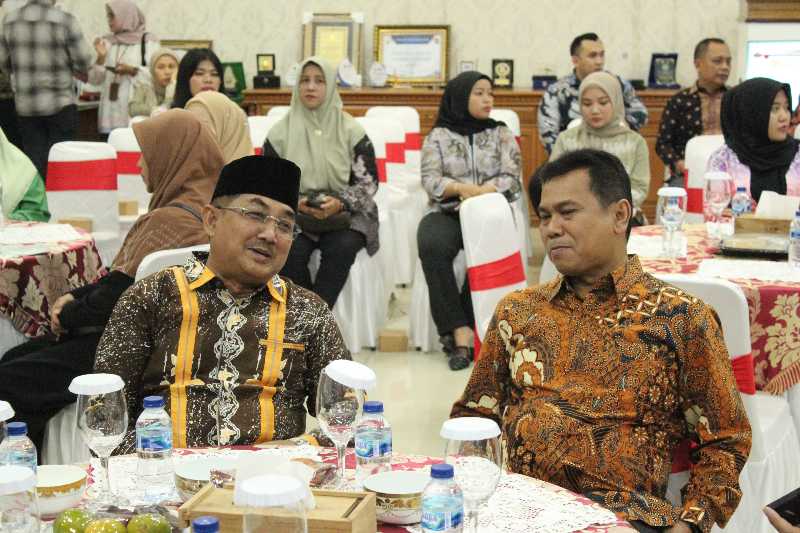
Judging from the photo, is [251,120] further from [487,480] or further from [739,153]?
[487,480]

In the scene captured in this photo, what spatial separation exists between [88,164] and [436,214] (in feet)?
5.69

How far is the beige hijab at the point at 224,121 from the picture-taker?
4.93m

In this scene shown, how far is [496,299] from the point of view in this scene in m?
3.81

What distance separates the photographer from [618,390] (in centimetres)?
219

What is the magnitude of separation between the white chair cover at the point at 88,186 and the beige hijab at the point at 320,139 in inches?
32.7

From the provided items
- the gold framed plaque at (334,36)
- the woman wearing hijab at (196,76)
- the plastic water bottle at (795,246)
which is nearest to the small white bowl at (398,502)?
the plastic water bottle at (795,246)

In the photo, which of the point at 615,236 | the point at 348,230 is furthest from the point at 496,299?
the point at 348,230

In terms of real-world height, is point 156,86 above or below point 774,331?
above

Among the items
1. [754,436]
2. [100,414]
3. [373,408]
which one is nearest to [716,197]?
[754,436]

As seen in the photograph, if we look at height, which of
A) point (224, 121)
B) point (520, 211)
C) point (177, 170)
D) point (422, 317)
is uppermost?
point (224, 121)

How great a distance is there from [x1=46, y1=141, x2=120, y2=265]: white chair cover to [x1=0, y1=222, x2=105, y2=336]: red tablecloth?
5.42ft

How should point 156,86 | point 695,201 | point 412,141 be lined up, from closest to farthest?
point 695,201 → point 412,141 → point 156,86

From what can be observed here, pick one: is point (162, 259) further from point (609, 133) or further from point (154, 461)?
point (609, 133)

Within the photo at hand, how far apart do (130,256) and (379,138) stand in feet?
11.9
